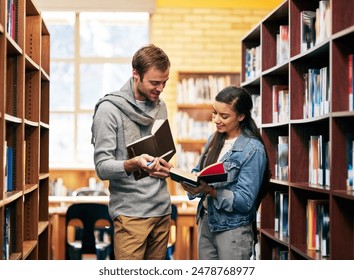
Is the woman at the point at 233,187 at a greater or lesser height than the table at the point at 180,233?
greater

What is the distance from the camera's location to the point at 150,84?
279 centimetres

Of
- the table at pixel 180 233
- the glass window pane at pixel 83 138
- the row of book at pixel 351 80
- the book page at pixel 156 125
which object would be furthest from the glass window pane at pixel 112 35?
the row of book at pixel 351 80

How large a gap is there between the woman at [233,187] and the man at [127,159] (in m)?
0.23

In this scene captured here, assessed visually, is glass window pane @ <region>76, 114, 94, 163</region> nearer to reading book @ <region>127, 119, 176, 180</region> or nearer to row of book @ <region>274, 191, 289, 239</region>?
row of book @ <region>274, 191, 289, 239</region>

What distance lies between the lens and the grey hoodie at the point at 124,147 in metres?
2.71

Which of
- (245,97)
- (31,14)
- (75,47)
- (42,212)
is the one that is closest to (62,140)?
(75,47)

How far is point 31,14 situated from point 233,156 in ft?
5.81

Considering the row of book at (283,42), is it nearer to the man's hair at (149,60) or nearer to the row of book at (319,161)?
the row of book at (319,161)

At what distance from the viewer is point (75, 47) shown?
829cm

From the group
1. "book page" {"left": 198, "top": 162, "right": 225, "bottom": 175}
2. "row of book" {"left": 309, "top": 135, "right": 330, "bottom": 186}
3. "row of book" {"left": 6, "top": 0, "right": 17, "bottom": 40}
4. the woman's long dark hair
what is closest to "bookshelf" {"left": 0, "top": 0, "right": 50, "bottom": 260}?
"row of book" {"left": 6, "top": 0, "right": 17, "bottom": 40}

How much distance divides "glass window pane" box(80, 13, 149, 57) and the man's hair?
564 cm

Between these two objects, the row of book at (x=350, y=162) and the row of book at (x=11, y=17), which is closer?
the row of book at (x=350, y=162)

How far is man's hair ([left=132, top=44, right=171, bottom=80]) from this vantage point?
2.76 metres
